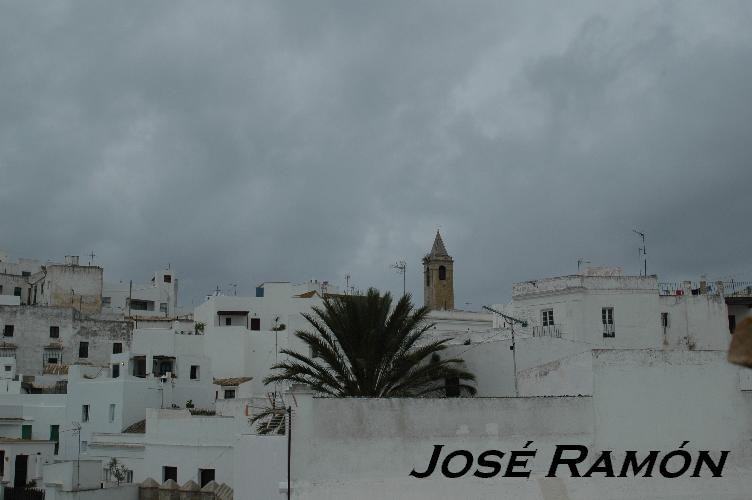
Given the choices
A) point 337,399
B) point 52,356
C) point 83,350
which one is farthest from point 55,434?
point 337,399

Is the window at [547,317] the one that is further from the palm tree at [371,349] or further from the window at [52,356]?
the window at [52,356]

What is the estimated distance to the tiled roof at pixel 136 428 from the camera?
32656mm

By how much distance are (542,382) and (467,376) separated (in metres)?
3.25

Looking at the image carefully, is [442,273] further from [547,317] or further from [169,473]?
[169,473]

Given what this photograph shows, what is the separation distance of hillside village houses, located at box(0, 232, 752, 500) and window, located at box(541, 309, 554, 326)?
51 millimetres

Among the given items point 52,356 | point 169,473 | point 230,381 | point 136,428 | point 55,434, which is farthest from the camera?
point 52,356

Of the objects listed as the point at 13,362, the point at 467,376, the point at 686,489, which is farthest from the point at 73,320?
the point at 686,489

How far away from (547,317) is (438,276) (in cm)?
2728

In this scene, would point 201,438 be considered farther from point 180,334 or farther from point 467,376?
point 180,334

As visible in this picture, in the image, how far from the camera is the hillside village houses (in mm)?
17438

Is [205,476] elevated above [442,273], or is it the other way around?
[442,273]

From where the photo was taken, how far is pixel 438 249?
194ft

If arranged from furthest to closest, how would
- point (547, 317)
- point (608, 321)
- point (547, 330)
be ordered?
point (547, 317) → point (608, 321) → point (547, 330)

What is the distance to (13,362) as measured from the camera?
4344 centimetres
